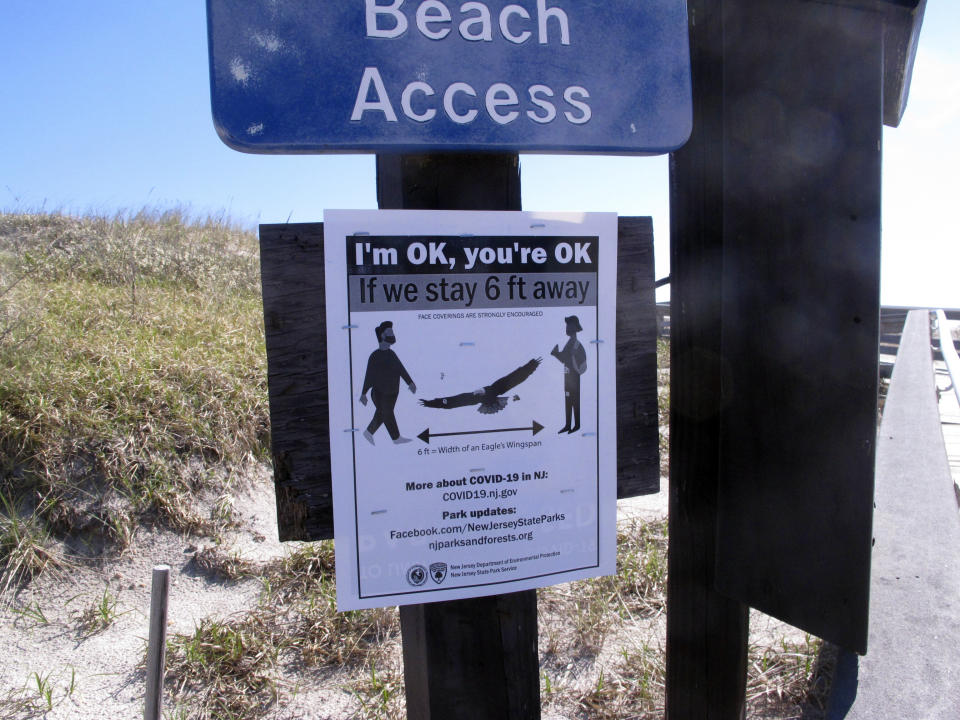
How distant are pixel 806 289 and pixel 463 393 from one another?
73 centimetres

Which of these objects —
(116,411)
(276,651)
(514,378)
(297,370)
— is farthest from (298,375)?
(116,411)

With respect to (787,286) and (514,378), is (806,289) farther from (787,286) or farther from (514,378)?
(514,378)

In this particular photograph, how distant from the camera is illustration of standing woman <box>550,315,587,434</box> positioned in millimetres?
1364

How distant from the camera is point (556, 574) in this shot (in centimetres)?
140

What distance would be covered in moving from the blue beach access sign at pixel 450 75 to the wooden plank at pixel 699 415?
19 centimetres

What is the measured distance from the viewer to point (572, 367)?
1370 mm

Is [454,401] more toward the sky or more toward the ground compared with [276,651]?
more toward the sky

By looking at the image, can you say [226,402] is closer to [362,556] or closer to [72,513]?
[72,513]

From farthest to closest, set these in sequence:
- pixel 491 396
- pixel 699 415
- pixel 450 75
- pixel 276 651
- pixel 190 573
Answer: pixel 190 573, pixel 276 651, pixel 699 415, pixel 491 396, pixel 450 75

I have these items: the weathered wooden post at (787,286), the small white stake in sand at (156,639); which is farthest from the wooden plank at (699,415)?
the small white stake in sand at (156,639)

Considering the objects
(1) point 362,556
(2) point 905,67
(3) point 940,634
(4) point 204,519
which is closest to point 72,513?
(4) point 204,519

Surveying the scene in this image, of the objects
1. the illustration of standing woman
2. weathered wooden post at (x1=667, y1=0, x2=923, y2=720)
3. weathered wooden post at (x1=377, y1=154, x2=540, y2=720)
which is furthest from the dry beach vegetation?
the illustration of standing woman

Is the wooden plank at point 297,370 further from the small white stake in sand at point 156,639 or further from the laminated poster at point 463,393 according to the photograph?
the small white stake in sand at point 156,639

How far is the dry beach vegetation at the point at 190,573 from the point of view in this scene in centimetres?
248
